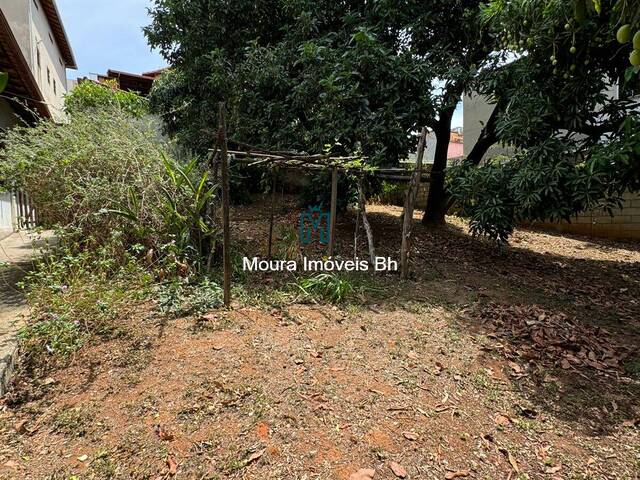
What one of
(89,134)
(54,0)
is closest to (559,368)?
(89,134)

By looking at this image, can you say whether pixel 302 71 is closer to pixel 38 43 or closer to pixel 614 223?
pixel 614 223

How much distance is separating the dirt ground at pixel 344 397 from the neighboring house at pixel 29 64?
3.49m

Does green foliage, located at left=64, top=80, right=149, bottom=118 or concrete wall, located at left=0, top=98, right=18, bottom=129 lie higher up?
green foliage, located at left=64, top=80, right=149, bottom=118

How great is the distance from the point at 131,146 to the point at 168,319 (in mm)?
2242

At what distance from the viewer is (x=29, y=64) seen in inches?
358

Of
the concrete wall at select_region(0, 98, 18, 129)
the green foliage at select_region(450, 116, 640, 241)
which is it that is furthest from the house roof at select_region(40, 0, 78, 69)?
the green foliage at select_region(450, 116, 640, 241)

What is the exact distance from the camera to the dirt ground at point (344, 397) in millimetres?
1818

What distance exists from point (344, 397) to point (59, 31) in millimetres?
18457

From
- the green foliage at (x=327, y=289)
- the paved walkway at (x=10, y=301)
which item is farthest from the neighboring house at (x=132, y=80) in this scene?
the green foliage at (x=327, y=289)

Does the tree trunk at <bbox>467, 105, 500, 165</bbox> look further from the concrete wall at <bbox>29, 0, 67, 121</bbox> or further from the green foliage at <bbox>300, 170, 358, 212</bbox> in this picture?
the concrete wall at <bbox>29, 0, 67, 121</bbox>

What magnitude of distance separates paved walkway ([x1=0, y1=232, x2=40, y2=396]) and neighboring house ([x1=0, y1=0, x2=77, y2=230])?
40 centimetres

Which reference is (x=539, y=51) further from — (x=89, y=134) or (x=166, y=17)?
(x=166, y=17)

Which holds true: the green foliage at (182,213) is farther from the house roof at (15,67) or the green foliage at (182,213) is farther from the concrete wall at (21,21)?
the concrete wall at (21,21)

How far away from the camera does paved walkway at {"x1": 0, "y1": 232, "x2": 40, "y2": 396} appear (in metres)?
2.38
